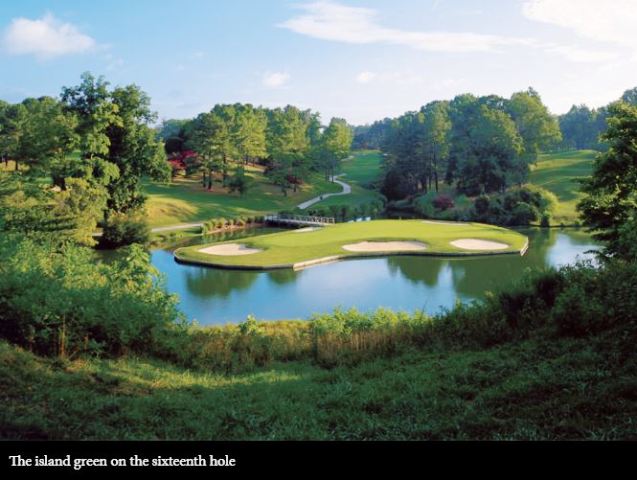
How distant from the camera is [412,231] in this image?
1478 inches

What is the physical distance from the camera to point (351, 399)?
20.5 feet

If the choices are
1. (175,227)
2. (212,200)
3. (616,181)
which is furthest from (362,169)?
(616,181)

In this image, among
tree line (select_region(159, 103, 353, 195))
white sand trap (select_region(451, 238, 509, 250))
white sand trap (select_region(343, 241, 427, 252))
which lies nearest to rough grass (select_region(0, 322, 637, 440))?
white sand trap (select_region(343, 241, 427, 252))

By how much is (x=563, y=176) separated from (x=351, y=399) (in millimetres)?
61131

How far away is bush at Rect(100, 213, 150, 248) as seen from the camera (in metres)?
36.0

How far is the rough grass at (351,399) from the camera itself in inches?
202

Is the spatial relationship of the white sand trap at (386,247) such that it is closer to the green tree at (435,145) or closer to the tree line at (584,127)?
the green tree at (435,145)

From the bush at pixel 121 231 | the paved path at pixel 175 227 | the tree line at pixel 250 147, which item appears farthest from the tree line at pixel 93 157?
the tree line at pixel 250 147

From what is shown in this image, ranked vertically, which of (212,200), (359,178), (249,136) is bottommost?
(212,200)

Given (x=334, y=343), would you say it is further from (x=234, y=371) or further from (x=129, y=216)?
(x=129, y=216)

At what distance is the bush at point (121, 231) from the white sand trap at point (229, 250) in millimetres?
5981

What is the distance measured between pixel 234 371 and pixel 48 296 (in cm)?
286

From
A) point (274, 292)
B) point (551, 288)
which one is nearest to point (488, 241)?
point (274, 292)

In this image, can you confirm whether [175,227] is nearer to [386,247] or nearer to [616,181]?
[386,247]
